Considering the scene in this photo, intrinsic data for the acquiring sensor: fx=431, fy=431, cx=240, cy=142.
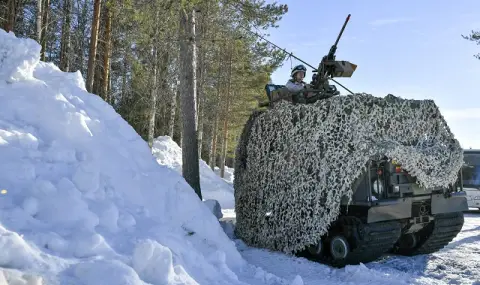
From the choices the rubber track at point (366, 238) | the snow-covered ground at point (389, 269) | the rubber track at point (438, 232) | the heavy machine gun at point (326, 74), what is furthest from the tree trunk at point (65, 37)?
the rubber track at point (438, 232)

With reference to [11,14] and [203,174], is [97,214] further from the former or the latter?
[11,14]

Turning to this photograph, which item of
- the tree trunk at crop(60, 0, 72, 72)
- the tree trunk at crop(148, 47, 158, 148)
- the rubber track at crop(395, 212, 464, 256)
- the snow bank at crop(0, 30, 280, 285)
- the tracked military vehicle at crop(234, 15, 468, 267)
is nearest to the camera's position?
the snow bank at crop(0, 30, 280, 285)

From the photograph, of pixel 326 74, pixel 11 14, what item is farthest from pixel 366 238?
pixel 11 14

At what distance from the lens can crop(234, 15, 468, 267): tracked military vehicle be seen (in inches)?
240

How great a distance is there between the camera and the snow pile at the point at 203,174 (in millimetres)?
16853

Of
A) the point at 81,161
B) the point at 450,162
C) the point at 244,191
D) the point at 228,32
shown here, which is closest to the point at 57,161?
the point at 81,161

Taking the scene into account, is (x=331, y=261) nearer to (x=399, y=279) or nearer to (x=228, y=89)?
(x=399, y=279)

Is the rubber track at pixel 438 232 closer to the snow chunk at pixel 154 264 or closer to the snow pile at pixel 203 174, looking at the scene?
the snow chunk at pixel 154 264

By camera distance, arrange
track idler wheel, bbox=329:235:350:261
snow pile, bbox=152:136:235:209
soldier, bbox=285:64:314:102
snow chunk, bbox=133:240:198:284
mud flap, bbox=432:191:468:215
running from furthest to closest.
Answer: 1. snow pile, bbox=152:136:235:209
2. soldier, bbox=285:64:314:102
3. mud flap, bbox=432:191:468:215
4. track idler wheel, bbox=329:235:350:261
5. snow chunk, bbox=133:240:198:284

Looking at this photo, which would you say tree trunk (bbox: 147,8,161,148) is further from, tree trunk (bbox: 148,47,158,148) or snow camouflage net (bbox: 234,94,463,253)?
snow camouflage net (bbox: 234,94,463,253)

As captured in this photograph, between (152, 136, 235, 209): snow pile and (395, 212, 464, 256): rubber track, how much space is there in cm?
911

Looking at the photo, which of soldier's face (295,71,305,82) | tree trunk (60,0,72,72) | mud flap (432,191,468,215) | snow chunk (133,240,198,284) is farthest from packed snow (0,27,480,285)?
tree trunk (60,0,72,72)

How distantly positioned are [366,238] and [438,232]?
6.01 feet

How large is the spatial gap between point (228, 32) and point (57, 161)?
29.9ft
